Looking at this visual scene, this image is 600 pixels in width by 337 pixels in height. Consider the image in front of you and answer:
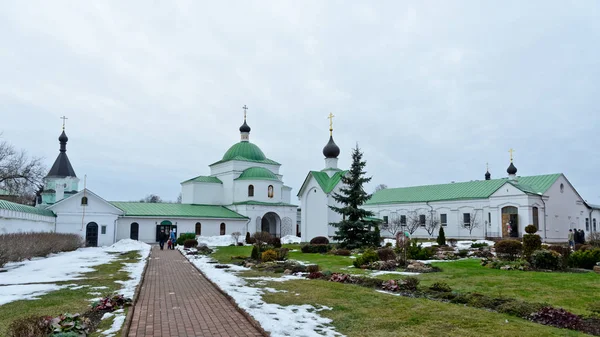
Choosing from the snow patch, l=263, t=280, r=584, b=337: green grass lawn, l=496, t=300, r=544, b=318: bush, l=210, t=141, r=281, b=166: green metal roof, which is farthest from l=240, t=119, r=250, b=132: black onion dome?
l=496, t=300, r=544, b=318: bush

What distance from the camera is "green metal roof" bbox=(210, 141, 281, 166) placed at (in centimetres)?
5359

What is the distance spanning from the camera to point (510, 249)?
61.4ft

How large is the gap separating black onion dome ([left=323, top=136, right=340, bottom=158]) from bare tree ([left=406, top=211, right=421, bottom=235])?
14936 millimetres

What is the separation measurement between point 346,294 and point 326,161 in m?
27.3

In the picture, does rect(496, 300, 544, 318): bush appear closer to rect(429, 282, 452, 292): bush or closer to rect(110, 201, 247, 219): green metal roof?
rect(429, 282, 452, 292): bush

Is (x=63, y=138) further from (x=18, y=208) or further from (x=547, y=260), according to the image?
(x=547, y=260)

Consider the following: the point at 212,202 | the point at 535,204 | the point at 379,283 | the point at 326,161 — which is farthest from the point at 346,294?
the point at 212,202

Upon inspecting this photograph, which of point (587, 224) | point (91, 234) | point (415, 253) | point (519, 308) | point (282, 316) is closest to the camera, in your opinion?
point (282, 316)

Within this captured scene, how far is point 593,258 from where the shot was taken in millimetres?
16797

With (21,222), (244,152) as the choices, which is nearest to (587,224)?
(244,152)

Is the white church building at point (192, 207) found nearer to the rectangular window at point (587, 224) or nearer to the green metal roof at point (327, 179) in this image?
the green metal roof at point (327, 179)

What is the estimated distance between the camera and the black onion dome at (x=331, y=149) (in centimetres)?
3759

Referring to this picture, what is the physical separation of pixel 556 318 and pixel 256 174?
44.0 meters

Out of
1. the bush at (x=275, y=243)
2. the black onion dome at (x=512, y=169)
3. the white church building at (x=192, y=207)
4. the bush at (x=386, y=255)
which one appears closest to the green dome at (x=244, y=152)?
the white church building at (x=192, y=207)
